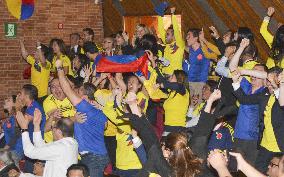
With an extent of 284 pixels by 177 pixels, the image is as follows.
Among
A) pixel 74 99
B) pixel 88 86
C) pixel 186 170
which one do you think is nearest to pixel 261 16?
pixel 88 86

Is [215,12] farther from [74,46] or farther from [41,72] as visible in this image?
[41,72]

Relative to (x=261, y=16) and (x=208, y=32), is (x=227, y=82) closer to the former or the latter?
(x=261, y=16)

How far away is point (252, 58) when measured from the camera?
6.60 m

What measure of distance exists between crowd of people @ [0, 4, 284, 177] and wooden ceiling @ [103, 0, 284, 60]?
1472 mm

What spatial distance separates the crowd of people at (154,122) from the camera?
4398mm

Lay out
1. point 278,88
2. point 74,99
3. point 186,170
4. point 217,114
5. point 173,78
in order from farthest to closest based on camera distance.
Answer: point 173,78 < point 74,99 < point 278,88 < point 217,114 < point 186,170

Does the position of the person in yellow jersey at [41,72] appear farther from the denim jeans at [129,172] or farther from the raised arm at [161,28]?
the denim jeans at [129,172]

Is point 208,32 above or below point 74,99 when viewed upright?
above

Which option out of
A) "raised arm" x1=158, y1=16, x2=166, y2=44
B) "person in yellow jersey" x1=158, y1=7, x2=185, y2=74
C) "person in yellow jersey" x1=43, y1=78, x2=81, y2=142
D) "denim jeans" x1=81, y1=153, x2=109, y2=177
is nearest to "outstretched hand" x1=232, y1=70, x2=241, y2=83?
"denim jeans" x1=81, y1=153, x2=109, y2=177

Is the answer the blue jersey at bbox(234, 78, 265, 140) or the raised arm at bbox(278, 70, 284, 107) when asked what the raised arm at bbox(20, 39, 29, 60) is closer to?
the blue jersey at bbox(234, 78, 265, 140)

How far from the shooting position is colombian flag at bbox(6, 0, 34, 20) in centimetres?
1169

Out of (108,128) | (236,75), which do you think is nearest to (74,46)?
(108,128)

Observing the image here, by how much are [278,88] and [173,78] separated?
2.19 m

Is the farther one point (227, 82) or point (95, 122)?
point (227, 82)
